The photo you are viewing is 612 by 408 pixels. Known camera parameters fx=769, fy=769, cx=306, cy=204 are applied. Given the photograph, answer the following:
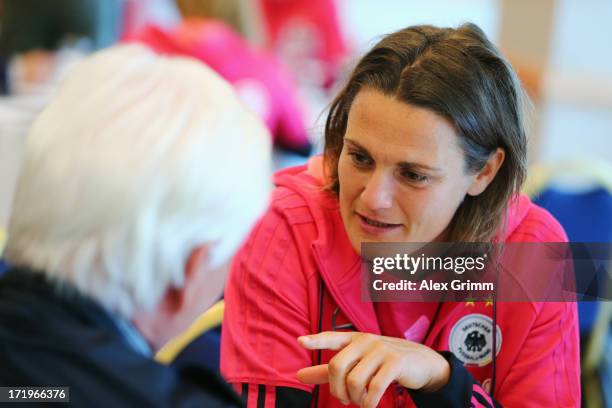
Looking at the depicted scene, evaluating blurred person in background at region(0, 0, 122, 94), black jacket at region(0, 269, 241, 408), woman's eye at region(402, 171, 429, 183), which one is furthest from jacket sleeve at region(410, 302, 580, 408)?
blurred person in background at region(0, 0, 122, 94)

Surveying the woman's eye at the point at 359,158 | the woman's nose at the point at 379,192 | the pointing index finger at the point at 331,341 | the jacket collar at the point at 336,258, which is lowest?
the pointing index finger at the point at 331,341

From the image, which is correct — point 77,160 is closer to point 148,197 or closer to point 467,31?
point 148,197

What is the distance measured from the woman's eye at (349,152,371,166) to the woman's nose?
0.02m

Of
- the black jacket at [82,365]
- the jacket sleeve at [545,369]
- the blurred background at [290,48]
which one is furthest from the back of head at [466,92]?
the blurred background at [290,48]

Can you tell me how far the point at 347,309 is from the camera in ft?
2.86

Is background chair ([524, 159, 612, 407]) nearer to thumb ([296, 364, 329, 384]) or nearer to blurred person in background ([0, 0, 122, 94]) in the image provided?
thumb ([296, 364, 329, 384])

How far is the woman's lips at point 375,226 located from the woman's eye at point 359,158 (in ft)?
0.20

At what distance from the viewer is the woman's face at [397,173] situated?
0.80 metres

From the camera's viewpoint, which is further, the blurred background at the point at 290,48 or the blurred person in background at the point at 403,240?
the blurred background at the point at 290,48

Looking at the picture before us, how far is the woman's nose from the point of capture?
0.82 m

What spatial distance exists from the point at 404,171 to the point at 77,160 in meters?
0.35

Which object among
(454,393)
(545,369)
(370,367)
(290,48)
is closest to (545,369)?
(545,369)

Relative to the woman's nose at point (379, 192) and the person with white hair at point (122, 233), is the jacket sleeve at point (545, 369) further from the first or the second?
the person with white hair at point (122, 233)

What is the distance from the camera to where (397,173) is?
0.81 meters
